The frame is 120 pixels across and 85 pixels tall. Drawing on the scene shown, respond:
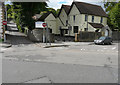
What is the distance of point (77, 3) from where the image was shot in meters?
31.4

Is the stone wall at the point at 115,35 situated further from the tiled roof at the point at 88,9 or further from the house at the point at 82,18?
the tiled roof at the point at 88,9

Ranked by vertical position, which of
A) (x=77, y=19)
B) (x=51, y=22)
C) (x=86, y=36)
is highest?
(x=77, y=19)

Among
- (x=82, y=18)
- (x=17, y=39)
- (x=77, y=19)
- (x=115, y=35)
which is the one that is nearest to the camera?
(x=17, y=39)

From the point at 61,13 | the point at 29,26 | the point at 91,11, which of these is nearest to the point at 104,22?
the point at 91,11

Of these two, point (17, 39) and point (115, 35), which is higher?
point (115, 35)

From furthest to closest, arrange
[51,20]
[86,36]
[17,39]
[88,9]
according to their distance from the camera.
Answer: [51,20] < [88,9] < [86,36] < [17,39]

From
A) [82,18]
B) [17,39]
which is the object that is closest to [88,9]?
[82,18]

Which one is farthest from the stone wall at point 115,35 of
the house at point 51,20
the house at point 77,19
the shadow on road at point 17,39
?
the shadow on road at point 17,39

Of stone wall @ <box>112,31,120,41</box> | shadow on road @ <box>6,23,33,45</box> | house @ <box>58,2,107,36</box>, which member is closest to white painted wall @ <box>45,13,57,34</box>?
house @ <box>58,2,107,36</box>

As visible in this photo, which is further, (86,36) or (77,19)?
(77,19)

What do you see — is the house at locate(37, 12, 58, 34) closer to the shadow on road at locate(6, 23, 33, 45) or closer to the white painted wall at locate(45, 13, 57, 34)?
the white painted wall at locate(45, 13, 57, 34)

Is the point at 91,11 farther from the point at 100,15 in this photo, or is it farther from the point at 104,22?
the point at 104,22

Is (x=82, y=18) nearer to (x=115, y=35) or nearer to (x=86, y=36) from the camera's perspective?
(x=86, y=36)

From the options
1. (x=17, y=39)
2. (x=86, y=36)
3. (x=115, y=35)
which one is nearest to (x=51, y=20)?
(x=86, y=36)
